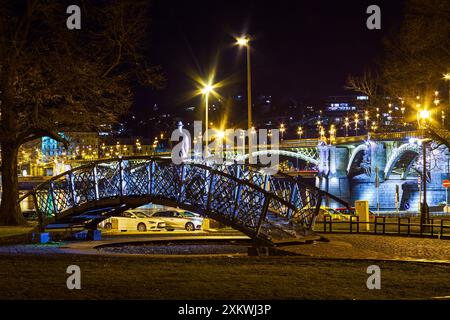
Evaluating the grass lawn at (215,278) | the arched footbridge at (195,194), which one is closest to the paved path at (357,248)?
the arched footbridge at (195,194)

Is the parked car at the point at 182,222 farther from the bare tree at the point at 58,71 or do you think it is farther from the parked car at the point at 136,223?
the bare tree at the point at 58,71

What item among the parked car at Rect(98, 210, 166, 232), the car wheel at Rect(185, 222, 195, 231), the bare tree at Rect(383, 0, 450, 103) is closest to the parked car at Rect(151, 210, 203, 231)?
the car wheel at Rect(185, 222, 195, 231)

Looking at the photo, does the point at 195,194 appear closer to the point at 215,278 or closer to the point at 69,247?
the point at 69,247

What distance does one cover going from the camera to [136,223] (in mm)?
44688

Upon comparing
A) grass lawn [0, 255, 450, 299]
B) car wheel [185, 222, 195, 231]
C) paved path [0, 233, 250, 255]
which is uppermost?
grass lawn [0, 255, 450, 299]

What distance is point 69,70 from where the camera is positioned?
3497 centimetres

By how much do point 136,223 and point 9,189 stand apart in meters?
8.80

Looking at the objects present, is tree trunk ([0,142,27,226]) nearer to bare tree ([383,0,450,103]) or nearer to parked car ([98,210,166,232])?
parked car ([98,210,166,232])

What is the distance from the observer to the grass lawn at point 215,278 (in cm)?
1391

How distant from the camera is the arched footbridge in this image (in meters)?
25.1

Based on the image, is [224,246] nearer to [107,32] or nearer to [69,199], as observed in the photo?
[69,199]

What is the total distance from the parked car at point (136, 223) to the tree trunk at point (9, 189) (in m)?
7.28

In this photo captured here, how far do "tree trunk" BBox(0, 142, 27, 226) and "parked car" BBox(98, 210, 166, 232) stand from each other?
7281mm
